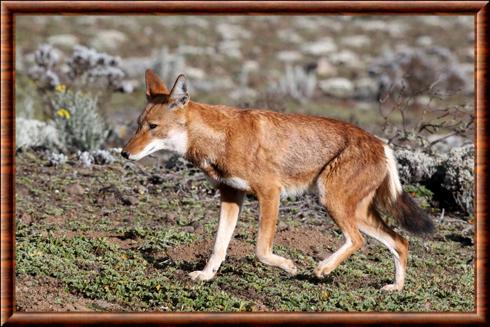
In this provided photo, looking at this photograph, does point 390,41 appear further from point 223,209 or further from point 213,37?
point 223,209

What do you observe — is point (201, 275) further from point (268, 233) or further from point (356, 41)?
point (356, 41)

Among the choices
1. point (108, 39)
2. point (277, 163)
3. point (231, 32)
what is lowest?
point (277, 163)

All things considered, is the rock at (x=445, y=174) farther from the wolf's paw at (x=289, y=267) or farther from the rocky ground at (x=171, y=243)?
the wolf's paw at (x=289, y=267)

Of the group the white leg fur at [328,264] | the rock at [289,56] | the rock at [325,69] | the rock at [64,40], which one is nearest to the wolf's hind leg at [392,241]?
the white leg fur at [328,264]

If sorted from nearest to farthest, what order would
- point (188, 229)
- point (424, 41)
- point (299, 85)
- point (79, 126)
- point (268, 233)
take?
point (268, 233) → point (188, 229) → point (79, 126) → point (299, 85) → point (424, 41)

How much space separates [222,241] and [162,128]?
1.22m

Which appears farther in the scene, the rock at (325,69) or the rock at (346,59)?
the rock at (346,59)

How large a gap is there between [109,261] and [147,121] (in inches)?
59.5

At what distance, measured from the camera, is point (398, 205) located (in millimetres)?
8422

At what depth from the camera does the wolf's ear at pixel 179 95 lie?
25.4ft

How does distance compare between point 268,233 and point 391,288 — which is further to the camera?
point 391,288

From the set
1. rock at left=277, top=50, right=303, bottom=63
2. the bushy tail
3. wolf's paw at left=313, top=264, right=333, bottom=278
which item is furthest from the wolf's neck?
rock at left=277, top=50, right=303, bottom=63

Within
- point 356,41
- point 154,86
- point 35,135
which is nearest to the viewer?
point 154,86

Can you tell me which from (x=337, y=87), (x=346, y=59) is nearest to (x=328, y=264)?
(x=337, y=87)
